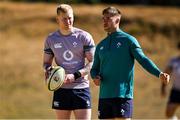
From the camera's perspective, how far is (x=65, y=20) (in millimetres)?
9211

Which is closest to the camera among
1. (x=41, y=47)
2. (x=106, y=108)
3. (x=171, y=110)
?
(x=106, y=108)

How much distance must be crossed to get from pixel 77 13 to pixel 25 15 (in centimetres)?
235

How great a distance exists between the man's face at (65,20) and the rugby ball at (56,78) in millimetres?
539

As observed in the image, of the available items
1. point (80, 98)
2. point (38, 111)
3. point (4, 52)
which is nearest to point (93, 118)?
point (38, 111)

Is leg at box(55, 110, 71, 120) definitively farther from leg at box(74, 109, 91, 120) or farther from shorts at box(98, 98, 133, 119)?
shorts at box(98, 98, 133, 119)

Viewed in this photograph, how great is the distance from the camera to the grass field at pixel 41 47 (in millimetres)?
23109

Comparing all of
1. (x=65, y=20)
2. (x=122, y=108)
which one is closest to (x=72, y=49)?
(x=65, y=20)

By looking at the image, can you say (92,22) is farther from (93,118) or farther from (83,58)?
(83,58)

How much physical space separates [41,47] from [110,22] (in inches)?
788

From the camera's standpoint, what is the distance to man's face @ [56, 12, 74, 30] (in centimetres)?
914

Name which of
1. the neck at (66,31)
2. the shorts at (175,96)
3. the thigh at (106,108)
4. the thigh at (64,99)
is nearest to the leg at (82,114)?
the thigh at (64,99)

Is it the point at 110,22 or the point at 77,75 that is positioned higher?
the point at 110,22

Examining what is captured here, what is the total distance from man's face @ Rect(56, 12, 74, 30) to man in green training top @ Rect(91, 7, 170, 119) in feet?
2.19

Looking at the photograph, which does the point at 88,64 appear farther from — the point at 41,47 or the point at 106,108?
the point at 41,47
